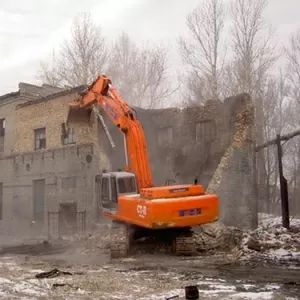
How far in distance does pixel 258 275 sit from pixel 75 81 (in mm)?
29788

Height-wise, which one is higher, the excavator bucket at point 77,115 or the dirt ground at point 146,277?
the excavator bucket at point 77,115

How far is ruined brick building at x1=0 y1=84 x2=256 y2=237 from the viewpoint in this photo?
1838 centimetres

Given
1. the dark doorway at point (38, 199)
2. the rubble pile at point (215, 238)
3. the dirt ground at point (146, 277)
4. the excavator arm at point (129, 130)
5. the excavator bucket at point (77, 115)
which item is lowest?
the dirt ground at point (146, 277)

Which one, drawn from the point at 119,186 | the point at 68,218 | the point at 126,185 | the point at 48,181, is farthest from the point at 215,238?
the point at 48,181

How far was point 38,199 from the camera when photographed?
75.5 ft

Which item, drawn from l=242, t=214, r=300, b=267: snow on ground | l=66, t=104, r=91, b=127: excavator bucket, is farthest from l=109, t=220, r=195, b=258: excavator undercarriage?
l=66, t=104, r=91, b=127: excavator bucket

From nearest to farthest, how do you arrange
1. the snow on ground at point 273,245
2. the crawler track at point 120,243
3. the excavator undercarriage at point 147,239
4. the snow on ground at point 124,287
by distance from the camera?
the snow on ground at point 124,287
the snow on ground at point 273,245
the excavator undercarriage at point 147,239
the crawler track at point 120,243

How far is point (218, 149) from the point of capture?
61.1 ft

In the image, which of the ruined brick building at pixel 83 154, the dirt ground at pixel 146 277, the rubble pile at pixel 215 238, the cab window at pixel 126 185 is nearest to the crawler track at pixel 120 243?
the dirt ground at pixel 146 277

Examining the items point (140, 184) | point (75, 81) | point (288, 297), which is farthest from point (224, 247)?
point (75, 81)

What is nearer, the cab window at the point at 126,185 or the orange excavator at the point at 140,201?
the orange excavator at the point at 140,201

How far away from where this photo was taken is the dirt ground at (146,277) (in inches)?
305

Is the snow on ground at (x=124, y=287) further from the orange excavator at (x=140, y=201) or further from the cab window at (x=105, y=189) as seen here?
the cab window at (x=105, y=189)

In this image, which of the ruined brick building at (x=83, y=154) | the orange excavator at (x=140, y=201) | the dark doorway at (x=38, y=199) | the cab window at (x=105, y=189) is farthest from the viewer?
the dark doorway at (x=38, y=199)
